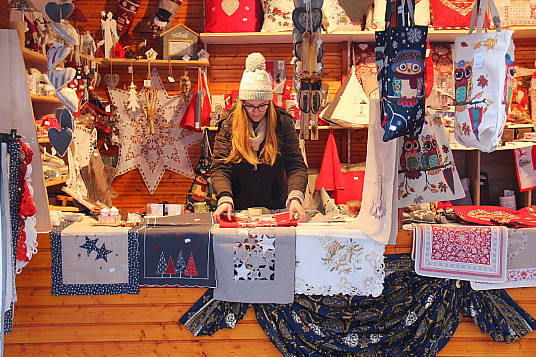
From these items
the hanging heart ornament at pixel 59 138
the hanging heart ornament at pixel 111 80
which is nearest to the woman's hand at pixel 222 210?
the hanging heart ornament at pixel 59 138

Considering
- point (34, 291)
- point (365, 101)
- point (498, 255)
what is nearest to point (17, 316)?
point (34, 291)

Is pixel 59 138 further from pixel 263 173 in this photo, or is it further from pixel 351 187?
pixel 351 187

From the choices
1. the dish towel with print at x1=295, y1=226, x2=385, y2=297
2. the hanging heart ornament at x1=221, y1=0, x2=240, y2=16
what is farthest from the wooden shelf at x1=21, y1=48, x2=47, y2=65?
the dish towel with print at x1=295, y1=226, x2=385, y2=297

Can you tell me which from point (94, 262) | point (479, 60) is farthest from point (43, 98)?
point (479, 60)

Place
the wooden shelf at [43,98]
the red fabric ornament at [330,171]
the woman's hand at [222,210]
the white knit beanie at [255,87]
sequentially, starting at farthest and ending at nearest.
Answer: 1. the red fabric ornament at [330,171]
2. the wooden shelf at [43,98]
3. the white knit beanie at [255,87]
4. the woman's hand at [222,210]

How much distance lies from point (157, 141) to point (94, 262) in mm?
2517

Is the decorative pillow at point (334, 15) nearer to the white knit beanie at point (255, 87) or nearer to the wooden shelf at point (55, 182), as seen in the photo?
the white knit beanie at point (255, 87)

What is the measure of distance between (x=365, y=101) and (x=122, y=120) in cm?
214

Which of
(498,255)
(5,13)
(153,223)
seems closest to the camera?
(498,255)

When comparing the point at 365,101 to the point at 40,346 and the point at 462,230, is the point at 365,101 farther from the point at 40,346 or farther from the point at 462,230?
the point at 40,346

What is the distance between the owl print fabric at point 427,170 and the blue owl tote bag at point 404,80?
331mm

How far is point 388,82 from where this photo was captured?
2539mm

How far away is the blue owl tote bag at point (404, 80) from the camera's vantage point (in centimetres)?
252

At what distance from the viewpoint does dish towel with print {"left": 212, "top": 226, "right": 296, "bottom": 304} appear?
9.36 feet
